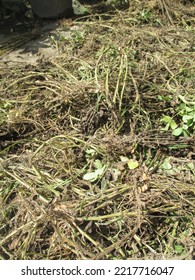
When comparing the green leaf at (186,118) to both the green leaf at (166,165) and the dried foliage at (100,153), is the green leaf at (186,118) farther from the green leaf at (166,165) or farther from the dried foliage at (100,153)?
the green leaf at (166,165)

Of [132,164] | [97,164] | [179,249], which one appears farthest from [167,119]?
[179,249]

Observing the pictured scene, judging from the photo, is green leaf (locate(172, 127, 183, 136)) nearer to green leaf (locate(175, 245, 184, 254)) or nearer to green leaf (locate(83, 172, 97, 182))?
green leaf (locate(83, 172, 97, 182))

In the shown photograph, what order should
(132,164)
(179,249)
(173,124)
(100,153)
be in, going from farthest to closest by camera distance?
(173,124), (100,153), (132,164), (179,249)

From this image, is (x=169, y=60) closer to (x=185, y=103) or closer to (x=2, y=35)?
(x=185, y=103)

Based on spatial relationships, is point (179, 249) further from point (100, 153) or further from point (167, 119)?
point (167, 119)

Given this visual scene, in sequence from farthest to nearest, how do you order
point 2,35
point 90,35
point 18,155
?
point 2,35, point 90,35, point 18,155

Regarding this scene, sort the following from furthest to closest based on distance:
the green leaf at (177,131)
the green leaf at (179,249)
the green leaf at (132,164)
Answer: the green leaf at (177,131)
the green leaf at (132,164)
the green leaf at (179,249)

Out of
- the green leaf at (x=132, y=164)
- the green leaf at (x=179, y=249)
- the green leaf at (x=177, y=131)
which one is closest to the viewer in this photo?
the green leaf at (x=179, y=249)

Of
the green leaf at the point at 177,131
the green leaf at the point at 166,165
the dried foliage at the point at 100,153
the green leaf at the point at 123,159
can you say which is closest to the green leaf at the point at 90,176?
the dried foliage at the point at 100,153

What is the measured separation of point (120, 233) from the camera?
213cm

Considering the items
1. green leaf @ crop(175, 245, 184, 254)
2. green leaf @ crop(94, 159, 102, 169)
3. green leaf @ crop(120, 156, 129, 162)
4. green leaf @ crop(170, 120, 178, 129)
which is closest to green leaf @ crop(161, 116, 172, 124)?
green leaf @ crop(170, 120, 178, 129)

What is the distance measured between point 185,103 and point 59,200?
3.48 feet

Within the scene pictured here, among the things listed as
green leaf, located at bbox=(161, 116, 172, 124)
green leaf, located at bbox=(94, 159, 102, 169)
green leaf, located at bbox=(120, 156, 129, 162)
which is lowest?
green leaf, located at bbox=(120, 156, 129, 162)
